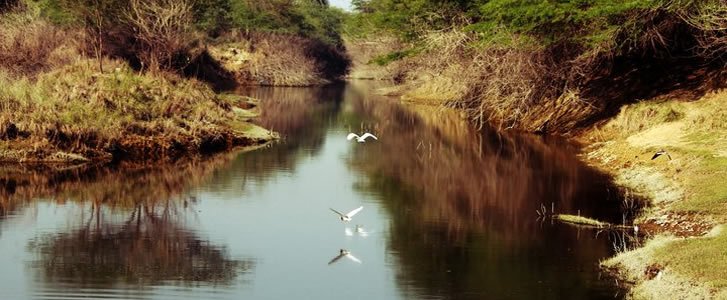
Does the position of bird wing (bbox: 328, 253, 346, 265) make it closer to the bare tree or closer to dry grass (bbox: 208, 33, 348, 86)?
the bare tree

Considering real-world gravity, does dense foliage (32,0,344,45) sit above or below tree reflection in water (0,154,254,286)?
above

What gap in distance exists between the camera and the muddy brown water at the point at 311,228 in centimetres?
2116

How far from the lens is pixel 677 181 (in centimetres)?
3158

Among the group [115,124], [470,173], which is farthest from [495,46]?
[115,124]

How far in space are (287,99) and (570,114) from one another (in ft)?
106

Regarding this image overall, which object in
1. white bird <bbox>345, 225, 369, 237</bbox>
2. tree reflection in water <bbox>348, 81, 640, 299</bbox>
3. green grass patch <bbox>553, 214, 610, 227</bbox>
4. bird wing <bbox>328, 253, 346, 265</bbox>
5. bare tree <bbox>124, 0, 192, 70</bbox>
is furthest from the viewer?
bare tree <bbox>124, 0, 192, 70</bbox>

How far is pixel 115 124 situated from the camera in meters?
38.4

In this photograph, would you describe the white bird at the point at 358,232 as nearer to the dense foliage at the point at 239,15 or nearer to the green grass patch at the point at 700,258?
the green grass patch at the point at 700,258

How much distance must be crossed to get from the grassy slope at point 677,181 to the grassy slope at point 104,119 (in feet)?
55.9

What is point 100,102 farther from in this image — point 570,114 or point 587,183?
point 570,114

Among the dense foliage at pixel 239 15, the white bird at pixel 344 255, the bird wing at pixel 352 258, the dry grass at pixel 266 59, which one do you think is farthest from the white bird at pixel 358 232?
the dry grass at pixel 266 59

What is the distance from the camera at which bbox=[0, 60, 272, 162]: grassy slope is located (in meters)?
36.2

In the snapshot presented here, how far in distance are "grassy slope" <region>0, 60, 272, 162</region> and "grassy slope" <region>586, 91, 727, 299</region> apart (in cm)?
1705

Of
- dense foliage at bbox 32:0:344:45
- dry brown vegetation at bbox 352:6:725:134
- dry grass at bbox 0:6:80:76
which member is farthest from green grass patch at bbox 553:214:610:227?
dense foliage at bbox 32:0:344:45
